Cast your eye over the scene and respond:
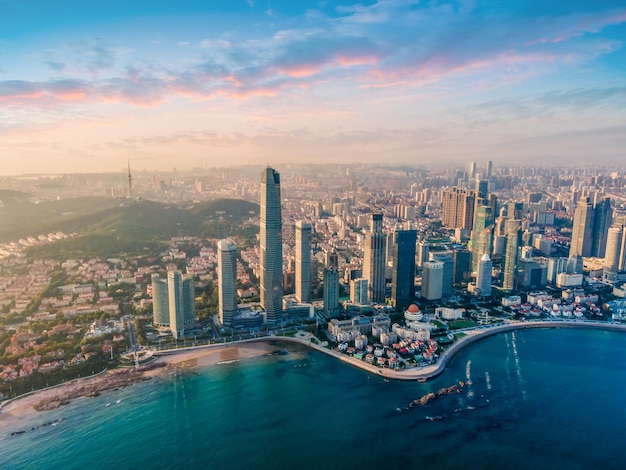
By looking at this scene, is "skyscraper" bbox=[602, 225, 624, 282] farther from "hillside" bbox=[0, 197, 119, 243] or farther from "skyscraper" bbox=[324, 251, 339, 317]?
"hillside" bbox=[0, 197, 119, 243]

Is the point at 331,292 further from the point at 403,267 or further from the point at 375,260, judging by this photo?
the point at 403,267

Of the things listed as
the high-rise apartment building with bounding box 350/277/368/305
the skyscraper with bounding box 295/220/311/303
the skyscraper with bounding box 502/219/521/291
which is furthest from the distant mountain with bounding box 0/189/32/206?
the skyscraper with bounding box 502/219/521/291

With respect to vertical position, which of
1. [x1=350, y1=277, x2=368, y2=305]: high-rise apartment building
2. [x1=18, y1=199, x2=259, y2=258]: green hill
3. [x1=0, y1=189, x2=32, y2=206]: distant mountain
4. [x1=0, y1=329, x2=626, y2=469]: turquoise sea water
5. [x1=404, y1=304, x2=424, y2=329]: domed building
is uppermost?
[x1=0, y1=189, x2=32, y2=206]: distant mountain

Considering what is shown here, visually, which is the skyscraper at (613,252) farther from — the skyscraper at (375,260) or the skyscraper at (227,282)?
the skyscraper at (227,282)

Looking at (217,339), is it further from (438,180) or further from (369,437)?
(438,180)

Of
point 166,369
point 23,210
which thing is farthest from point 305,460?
point 23,210

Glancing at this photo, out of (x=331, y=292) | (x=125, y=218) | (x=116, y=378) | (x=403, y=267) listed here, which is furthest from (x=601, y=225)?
(x=125, y=218)
